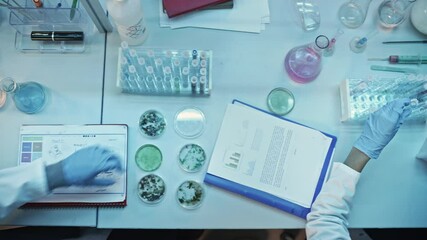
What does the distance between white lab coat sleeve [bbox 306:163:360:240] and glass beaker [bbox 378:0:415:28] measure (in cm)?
49

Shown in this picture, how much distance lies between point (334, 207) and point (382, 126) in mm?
261

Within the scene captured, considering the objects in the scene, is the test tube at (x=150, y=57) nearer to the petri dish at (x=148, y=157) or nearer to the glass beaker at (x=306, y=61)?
the petri dish at (x=148, y=157)

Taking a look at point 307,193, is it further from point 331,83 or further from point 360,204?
point 331,83

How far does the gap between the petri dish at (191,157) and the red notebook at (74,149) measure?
0.53 feet

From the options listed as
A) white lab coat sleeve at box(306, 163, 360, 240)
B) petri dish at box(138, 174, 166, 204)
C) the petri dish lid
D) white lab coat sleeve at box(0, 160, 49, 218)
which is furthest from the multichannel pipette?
the petri dish lid

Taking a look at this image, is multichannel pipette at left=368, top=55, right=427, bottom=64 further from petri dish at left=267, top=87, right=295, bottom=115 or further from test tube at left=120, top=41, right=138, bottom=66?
test tube at left=120, top=41, right=138, bottom=66

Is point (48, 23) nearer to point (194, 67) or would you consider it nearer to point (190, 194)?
point (194, 67)

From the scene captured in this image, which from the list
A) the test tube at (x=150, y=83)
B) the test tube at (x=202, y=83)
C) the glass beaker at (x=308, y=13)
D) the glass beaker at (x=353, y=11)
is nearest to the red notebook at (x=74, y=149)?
the test tube at (x=150, y=83)

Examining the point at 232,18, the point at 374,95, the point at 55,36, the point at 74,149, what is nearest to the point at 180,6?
the point at 232,18

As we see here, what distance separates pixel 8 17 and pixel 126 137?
20.7 inches

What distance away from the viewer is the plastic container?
1.00m

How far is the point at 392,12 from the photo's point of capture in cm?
124

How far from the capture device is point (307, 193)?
3.65ft

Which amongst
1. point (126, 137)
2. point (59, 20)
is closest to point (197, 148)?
point (126, 137)
